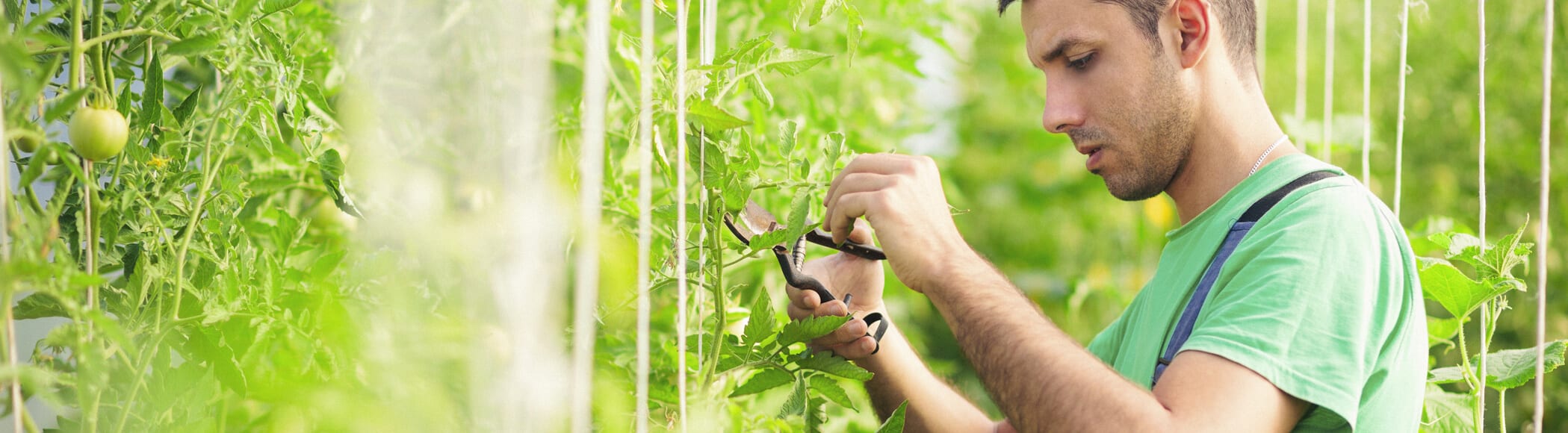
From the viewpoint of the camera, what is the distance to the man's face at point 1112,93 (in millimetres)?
1052

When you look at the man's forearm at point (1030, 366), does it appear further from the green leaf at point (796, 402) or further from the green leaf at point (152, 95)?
the green leaf at point (152, 95)

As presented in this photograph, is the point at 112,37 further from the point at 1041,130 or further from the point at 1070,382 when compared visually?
the point at 1041,130

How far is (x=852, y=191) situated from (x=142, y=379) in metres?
0.51

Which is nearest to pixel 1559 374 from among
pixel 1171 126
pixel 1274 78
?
pixel 1274 78

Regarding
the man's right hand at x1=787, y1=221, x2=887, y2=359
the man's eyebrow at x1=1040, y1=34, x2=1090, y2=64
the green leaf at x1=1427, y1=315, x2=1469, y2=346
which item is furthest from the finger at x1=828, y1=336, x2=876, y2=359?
the green leaf at x1=1427, y1=315, x2=1469, y2=346

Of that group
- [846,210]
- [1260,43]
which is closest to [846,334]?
[846,210]

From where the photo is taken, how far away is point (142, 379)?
719 millimetres

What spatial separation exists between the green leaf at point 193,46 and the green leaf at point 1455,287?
3.35 feet

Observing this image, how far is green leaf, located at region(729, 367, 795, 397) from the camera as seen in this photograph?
2.97 ft

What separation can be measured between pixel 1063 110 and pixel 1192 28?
0.48 ft

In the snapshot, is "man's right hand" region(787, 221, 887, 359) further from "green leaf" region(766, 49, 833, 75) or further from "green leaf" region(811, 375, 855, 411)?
"green leaf" region(766, 49, 833, 75)

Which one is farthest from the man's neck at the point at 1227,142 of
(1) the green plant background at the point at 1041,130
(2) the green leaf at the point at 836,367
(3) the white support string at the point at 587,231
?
(3) the white support string at the point at 587,231

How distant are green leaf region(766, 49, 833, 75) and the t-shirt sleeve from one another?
1.17 feet

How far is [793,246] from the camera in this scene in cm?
86
